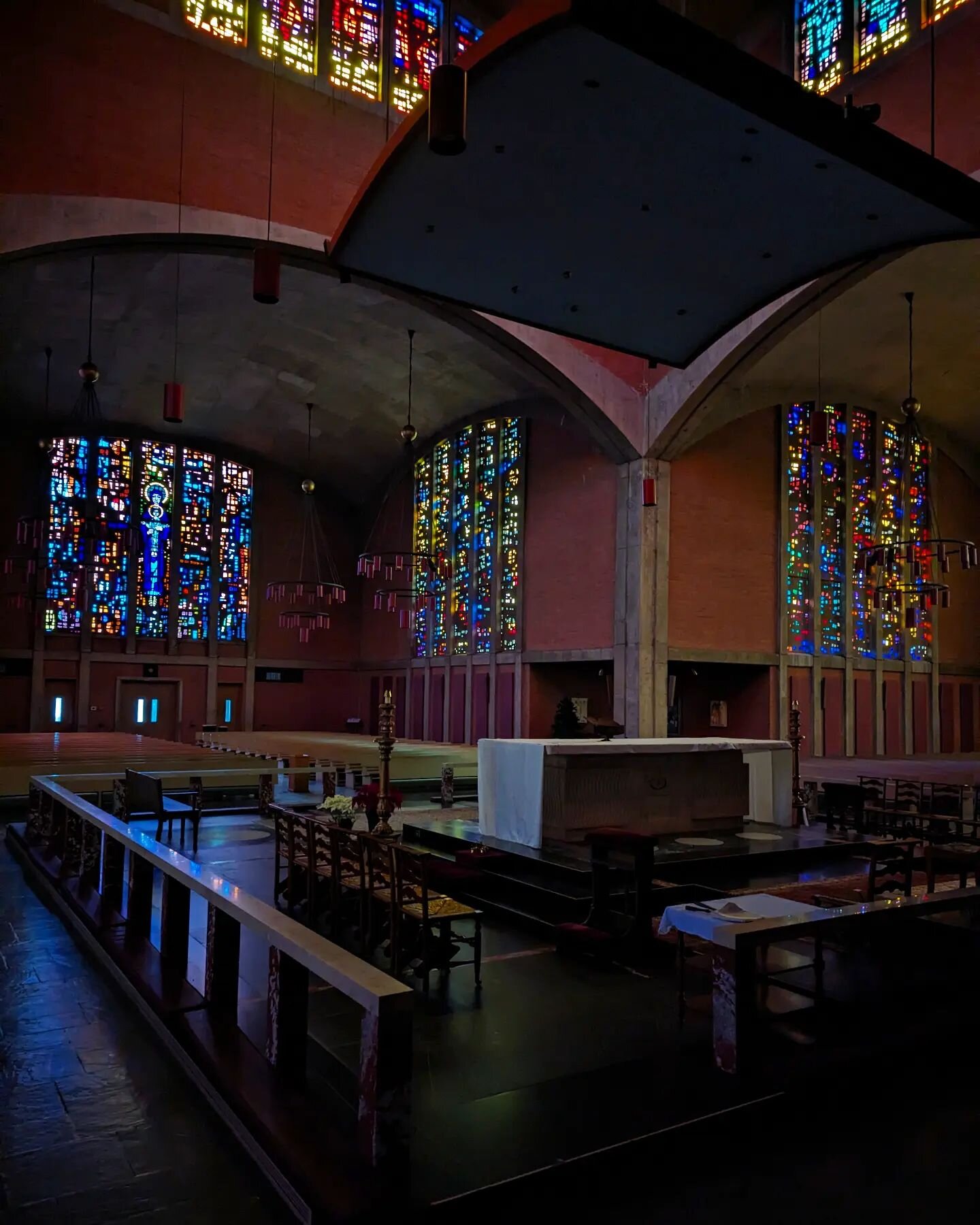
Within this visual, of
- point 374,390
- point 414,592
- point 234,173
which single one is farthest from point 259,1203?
point 374,390

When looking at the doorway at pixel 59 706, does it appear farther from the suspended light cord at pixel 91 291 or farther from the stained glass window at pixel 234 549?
the suspended light cord at pixel 91 291

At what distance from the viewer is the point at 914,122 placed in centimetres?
914

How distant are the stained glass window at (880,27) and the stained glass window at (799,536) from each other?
6565 millimetres

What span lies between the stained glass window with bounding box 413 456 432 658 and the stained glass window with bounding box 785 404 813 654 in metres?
7.54

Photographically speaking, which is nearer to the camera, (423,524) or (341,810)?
(341,810)

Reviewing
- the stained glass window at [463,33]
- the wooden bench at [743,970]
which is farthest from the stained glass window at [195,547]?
the wooden bench at [743,970]

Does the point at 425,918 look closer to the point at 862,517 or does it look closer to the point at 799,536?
the point at 799,536

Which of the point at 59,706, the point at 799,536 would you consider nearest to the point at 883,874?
the point at 799,536

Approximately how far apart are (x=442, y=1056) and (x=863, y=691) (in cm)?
1453

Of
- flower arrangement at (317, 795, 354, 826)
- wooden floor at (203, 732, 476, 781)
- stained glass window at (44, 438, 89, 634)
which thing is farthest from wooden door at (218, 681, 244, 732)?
flower arrangement at (317, 795, 354, 826)

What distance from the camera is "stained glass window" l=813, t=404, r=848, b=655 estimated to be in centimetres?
1611

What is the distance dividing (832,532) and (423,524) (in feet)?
27.9

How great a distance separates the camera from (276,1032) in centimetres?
290

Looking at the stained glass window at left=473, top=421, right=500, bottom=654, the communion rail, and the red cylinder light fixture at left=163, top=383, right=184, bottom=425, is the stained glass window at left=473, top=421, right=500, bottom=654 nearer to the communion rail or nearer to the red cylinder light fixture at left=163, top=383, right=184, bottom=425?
the red cylinder light fixture at left=163, top=383, right=184, bottom=425
